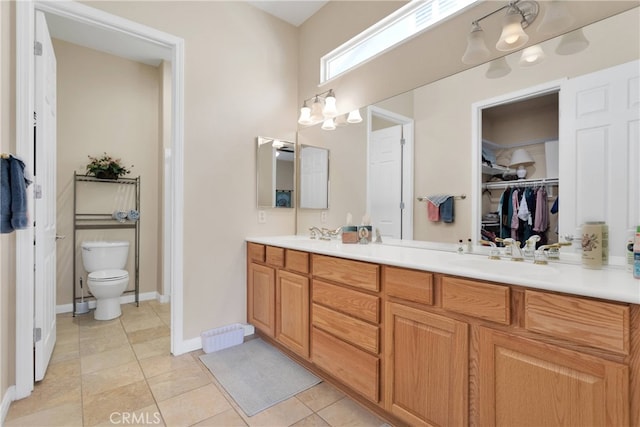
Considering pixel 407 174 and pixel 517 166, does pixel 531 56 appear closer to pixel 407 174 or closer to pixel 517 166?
pixel 517 166

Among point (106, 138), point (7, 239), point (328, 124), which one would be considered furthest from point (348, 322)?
point (106, 138)

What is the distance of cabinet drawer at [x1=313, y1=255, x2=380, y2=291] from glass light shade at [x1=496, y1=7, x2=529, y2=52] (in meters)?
1.30

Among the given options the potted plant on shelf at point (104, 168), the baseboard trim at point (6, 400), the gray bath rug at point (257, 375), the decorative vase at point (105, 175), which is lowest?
the gray bath rug at point (257, 375)

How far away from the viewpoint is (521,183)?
1568 millimetres

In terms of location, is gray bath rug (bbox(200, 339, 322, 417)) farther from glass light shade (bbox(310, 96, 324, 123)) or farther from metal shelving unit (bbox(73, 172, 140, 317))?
glass light shade (bbox(310, 96, 324, 123))

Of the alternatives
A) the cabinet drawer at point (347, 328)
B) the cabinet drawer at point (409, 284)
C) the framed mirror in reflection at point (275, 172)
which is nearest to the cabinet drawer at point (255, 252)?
the framed mirror in reflection at point (275, 172)

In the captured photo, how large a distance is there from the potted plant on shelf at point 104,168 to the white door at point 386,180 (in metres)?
2.73

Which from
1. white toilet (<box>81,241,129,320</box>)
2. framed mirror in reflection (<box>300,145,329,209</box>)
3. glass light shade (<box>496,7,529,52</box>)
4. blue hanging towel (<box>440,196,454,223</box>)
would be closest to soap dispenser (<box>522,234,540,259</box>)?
blue hanging towel (<box>440,196,454,223</box>)

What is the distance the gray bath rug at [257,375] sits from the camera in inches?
70.0

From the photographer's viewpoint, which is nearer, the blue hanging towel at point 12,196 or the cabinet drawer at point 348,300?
the blue hanging towel at point 12,196

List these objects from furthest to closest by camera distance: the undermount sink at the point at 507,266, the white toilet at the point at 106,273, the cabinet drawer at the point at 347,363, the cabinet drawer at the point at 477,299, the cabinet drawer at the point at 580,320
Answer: the white toilet at the point at 106,273 < the cabinet drawer at the point at 347,363 < the undermount sink at the point at 507,266 < the cabinet drawer at the point at 477,299 < the cabinet drawer at the point at 580,320

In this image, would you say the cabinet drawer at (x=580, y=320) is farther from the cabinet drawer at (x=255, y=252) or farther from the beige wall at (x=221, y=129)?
the beige wall at (x=221, y=129)

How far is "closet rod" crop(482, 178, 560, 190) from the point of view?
4.76 ft

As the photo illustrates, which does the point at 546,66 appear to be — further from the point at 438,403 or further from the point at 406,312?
the point at 438,403
